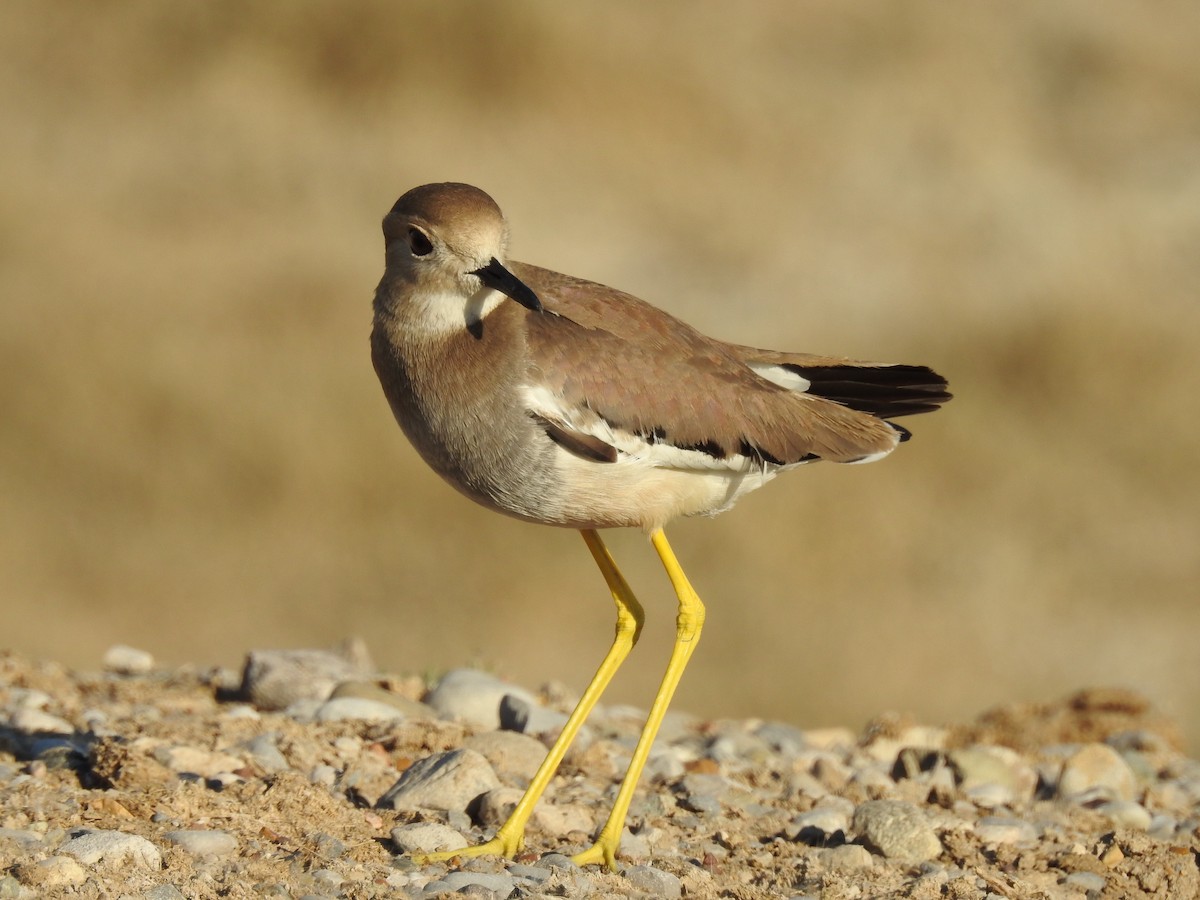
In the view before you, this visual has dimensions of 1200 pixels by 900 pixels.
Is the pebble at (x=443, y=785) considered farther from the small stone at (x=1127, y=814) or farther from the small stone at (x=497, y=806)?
the small stone at (x=1127, y=814)

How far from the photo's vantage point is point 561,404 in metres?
6.36

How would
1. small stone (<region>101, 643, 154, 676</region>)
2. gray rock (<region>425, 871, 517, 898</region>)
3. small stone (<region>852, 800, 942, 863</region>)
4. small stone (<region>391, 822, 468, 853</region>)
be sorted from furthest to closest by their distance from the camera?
small stone (<region>101, 643, 154, 676</region>)
small stone (<region>852, 800, 942, 863</region>)
small stone (<region>391, 822, 468, 853</region>)
gray rock (<region>425, 871, 517, 898</region>)

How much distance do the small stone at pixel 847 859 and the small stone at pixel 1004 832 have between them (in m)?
0.80

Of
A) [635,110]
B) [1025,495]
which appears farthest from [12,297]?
[1025,495]

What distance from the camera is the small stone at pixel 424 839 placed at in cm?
620

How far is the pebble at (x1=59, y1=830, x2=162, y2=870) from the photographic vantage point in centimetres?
555

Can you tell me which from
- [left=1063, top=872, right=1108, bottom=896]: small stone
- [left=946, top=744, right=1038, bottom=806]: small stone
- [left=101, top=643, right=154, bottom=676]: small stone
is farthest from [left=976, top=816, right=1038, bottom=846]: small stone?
[left=101, top=643, right=154, bottom=676]: small stone

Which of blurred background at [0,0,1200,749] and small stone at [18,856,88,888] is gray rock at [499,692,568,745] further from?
blurred background at [0,0,1200,749]

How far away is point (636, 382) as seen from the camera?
6.64 m

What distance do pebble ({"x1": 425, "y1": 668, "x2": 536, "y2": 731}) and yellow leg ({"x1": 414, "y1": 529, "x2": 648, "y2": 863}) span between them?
169 cm

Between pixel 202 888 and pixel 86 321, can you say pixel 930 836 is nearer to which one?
pixel 202 888

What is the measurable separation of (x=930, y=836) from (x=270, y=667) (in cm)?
412

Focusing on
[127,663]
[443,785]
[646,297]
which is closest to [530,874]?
[443,785]

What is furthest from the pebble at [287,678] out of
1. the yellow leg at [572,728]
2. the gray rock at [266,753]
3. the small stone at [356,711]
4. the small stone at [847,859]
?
the small stone at [847,859]
